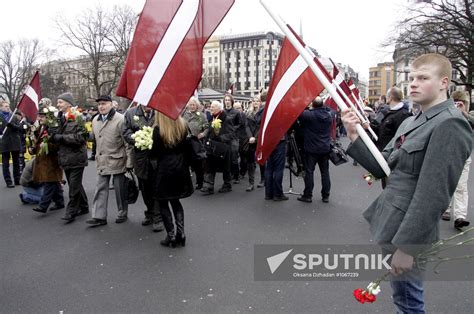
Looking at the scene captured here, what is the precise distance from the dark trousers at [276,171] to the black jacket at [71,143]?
11.0 ft

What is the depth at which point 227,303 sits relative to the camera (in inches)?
137

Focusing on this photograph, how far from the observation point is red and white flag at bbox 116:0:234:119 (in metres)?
3.18

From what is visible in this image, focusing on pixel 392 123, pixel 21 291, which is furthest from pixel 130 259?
pixel 392 123

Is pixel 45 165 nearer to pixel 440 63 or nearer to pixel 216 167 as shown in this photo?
pixel 216 167

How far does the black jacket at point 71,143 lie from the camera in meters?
5.96

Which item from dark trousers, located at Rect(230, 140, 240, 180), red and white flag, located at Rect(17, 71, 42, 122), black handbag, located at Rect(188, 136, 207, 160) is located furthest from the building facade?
black handbag, located at Rect(188, 136, 207, 160)

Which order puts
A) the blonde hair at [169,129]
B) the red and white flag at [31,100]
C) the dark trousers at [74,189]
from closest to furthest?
the blonde hair at [169,129] → the dark trousers at [74,189] → the red and white flag at [31,100]

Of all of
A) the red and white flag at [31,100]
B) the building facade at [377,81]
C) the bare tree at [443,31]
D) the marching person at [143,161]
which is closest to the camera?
the marching person at [143,161]

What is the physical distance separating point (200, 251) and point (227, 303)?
135 centimetres

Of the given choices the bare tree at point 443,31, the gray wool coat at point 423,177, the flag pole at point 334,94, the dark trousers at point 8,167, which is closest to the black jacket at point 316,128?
the flag pole at point 334,94

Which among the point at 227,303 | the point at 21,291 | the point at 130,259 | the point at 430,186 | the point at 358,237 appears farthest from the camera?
the point at 358,237

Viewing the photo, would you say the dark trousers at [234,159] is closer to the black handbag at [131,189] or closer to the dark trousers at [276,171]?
the dark trousers at [276,171]

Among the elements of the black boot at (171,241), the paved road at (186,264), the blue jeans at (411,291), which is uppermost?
the blue jeans at (411,291)

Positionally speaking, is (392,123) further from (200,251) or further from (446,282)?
(200,251)
